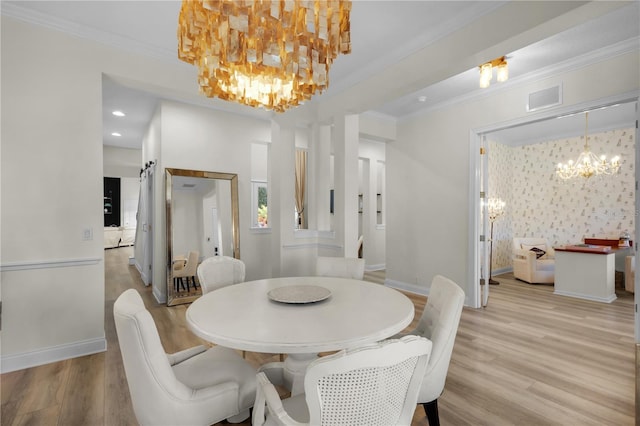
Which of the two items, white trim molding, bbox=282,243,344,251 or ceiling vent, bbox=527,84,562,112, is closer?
ceiling vent, bbox=527,84,562,112

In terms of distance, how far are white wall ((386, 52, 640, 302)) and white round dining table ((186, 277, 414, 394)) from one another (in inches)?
101

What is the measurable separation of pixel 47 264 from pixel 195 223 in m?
1.92

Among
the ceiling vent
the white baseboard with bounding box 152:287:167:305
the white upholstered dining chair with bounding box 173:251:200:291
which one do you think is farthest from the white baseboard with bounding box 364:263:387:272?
the ceiling vent

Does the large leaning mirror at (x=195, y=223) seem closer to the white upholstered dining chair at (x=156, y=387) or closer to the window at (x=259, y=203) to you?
the window at (x=259, y=203)

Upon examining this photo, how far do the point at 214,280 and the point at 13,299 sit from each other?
1567mm

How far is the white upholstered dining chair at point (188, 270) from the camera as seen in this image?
414cm

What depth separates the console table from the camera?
14.5 feet

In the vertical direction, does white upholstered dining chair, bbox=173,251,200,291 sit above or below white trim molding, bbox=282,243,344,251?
below

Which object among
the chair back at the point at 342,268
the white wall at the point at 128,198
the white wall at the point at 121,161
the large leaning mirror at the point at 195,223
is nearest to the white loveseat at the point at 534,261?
the chair back at the point at 342,268

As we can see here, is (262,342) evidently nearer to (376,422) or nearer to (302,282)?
(376,422)

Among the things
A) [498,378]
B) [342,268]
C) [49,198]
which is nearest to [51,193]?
[49,198]

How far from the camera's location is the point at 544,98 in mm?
3389

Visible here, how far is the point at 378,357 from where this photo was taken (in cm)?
89

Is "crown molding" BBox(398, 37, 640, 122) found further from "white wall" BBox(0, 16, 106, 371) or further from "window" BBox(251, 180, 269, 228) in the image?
"white wall" BBox(0, 16, 106, 371)
